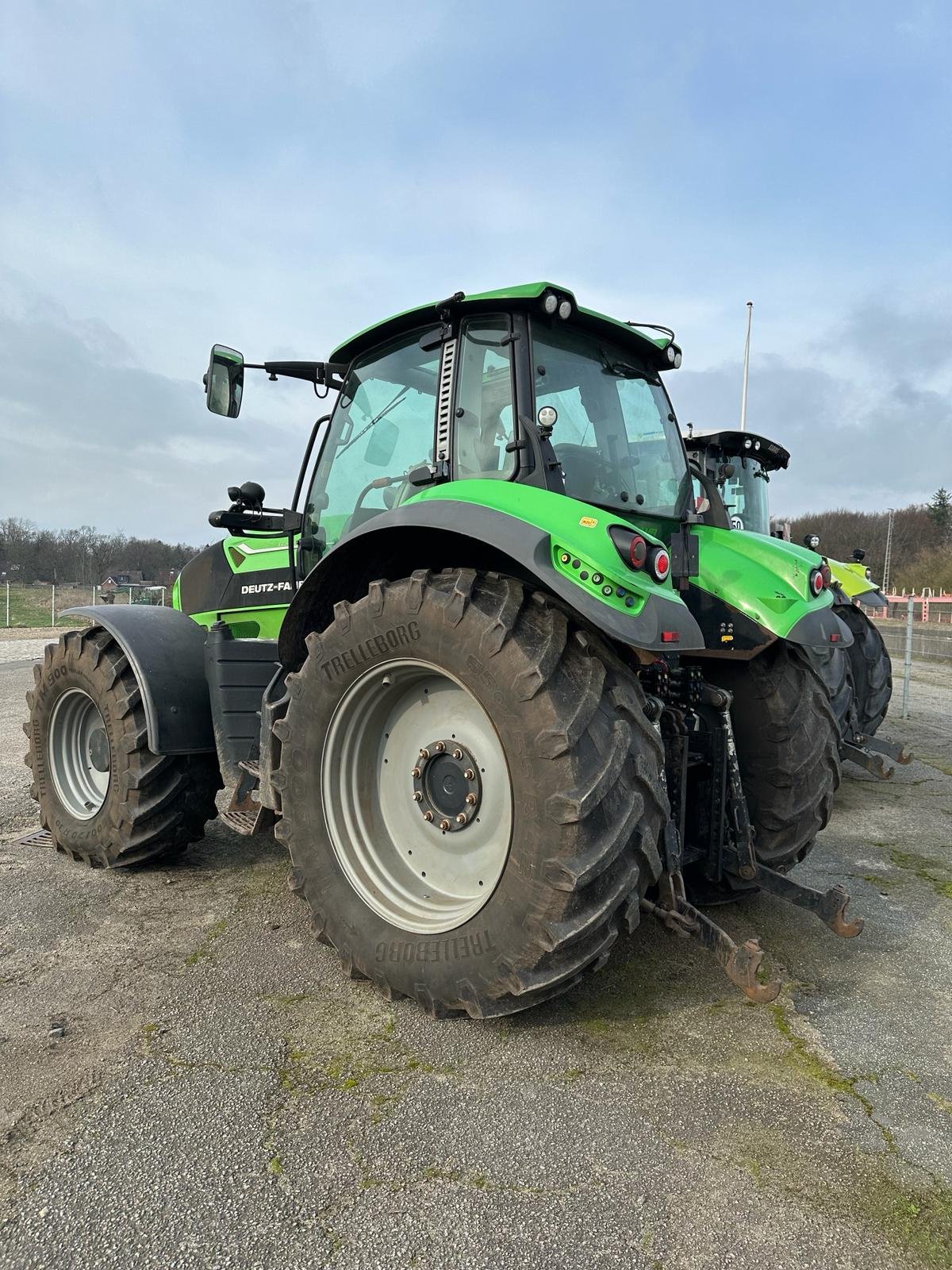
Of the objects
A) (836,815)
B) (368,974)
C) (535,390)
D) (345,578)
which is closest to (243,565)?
(345,578)

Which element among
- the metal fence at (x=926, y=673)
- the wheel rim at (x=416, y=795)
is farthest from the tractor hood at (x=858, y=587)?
the wheel rim at (x=416, y=795)

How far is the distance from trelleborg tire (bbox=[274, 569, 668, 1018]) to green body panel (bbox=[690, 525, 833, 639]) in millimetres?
960

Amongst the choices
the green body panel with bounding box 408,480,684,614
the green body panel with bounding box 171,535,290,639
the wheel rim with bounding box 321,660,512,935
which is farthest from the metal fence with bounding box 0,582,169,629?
the green body panel with bounding box 408,480,684,614

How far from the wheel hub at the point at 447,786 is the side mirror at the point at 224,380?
74.3 inches

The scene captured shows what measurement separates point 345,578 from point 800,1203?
7.44ft

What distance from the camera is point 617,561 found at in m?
2.25

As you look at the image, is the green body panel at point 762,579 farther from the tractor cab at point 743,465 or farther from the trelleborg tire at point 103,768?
the tractor cab at point 743,465

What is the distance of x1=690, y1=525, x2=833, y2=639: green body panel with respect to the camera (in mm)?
3086

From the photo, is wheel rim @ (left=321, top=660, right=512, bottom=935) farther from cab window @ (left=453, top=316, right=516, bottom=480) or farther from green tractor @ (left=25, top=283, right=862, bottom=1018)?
cab window @ (left=453, top=316, right=516, bottom=480)

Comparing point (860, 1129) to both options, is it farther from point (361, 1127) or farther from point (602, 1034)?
point (361, 1127)

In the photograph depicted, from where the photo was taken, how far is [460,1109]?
→ 2045mm

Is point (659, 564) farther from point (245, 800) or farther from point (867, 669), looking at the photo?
point (867, 669)

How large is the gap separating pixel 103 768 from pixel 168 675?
0.72m

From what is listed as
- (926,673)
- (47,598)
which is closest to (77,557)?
(47,598)
